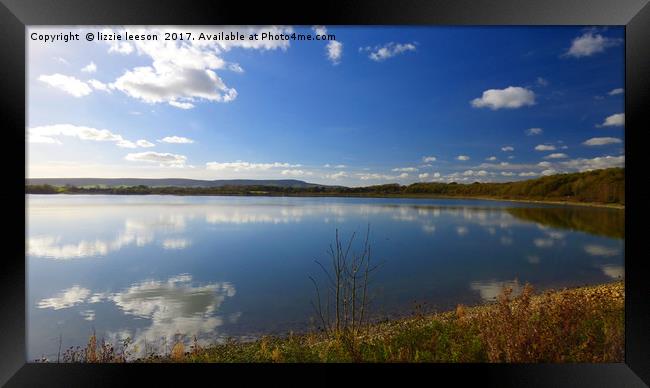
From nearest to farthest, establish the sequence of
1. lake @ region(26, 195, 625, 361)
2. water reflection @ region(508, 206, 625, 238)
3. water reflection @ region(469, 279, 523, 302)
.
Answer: lake @ region(26, 195, 625, 361)
water reflection @ region(469, 279, 523, 302)
water reflection @ region(508, 206, 625, 238)

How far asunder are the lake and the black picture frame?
0.60 ft

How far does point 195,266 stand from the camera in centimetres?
959

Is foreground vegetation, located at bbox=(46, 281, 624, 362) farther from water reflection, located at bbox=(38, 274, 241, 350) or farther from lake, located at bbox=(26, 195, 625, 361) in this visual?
water reflection, located at bbox=(38, 274, 241, 350)

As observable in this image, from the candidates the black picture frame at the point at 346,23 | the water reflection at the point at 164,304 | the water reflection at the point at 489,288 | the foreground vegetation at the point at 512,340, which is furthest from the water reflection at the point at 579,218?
the water reflection at the point at 164,304

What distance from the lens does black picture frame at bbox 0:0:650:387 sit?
2.14 m

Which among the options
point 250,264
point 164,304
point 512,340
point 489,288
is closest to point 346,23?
point 512,340

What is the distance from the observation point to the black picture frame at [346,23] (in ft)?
7.02

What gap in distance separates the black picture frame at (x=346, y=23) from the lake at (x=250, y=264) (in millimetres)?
181

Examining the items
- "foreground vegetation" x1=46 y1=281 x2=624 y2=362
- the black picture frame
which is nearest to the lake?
the black picture frame

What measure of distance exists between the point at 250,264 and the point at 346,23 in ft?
25.8

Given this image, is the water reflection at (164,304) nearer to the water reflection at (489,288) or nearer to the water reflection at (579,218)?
the water reflection at (489,288)

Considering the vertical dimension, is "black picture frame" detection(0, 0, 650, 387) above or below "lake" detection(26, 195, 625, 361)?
above

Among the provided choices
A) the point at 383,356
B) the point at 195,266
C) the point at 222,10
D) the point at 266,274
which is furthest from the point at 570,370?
the point at 195,266

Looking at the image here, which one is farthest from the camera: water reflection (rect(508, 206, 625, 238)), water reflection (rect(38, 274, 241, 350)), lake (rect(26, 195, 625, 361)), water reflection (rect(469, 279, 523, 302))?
water reflection (rect(508, 206, 625, 238))
